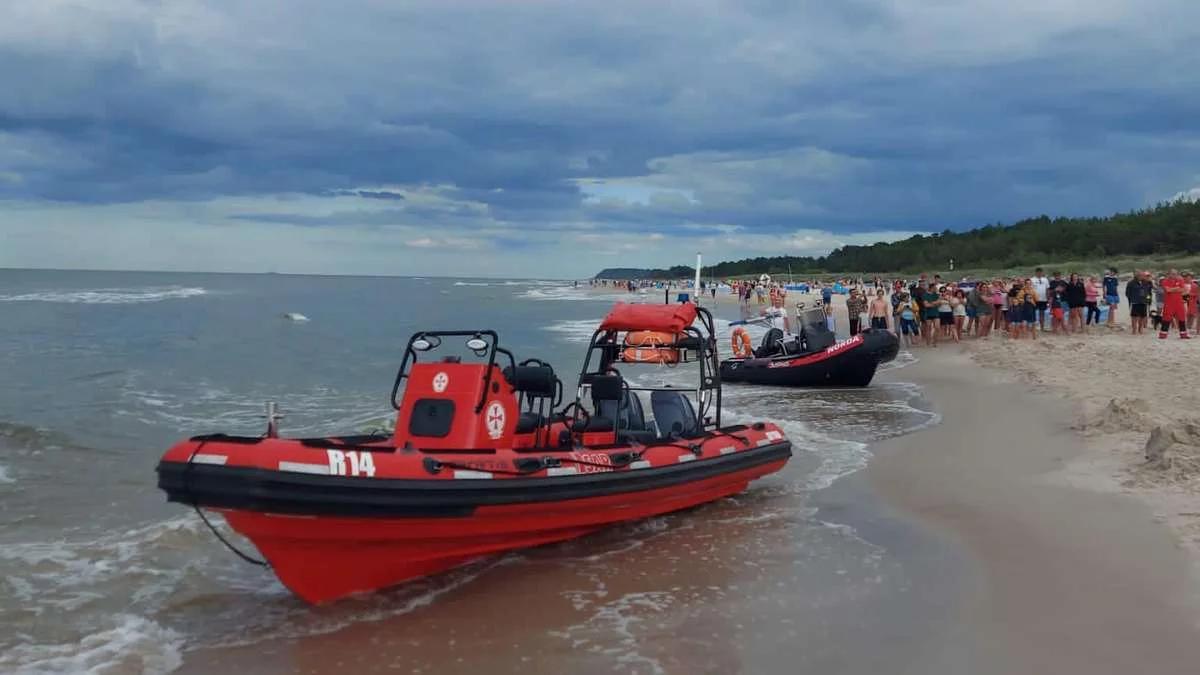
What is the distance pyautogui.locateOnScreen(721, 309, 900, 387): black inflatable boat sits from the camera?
15.8 meters

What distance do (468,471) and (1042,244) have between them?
6041cm

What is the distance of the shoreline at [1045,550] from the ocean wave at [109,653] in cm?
444

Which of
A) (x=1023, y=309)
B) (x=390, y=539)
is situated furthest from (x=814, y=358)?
(x=390, y=539)

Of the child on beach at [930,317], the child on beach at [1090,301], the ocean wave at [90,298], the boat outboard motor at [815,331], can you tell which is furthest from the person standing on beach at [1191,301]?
the ocean wave at [90,298]

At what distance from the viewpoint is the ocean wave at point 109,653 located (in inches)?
203

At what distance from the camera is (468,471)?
626 centimetres

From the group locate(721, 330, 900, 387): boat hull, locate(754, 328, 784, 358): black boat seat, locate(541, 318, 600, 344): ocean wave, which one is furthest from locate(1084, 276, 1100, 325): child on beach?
locate(541, 318, 600, 344): ocean wave

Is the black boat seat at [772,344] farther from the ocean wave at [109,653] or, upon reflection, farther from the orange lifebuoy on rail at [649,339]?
the ocean wave at [109,653]

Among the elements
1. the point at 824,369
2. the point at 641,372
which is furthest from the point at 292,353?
the point at 824,369

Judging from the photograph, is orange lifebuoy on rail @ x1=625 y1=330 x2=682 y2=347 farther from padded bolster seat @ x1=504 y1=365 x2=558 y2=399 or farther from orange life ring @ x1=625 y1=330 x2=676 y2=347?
padded bolster seat @ x1=504 y1=365 x2=558 y2=399

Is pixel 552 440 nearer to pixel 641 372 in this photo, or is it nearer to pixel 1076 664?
pixel 1076 664

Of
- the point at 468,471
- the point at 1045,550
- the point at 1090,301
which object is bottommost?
the point at 1045,550

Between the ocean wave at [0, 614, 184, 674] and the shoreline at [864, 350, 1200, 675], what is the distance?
444cm

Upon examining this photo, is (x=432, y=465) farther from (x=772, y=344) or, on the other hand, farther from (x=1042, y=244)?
(x=1042, y=244)
